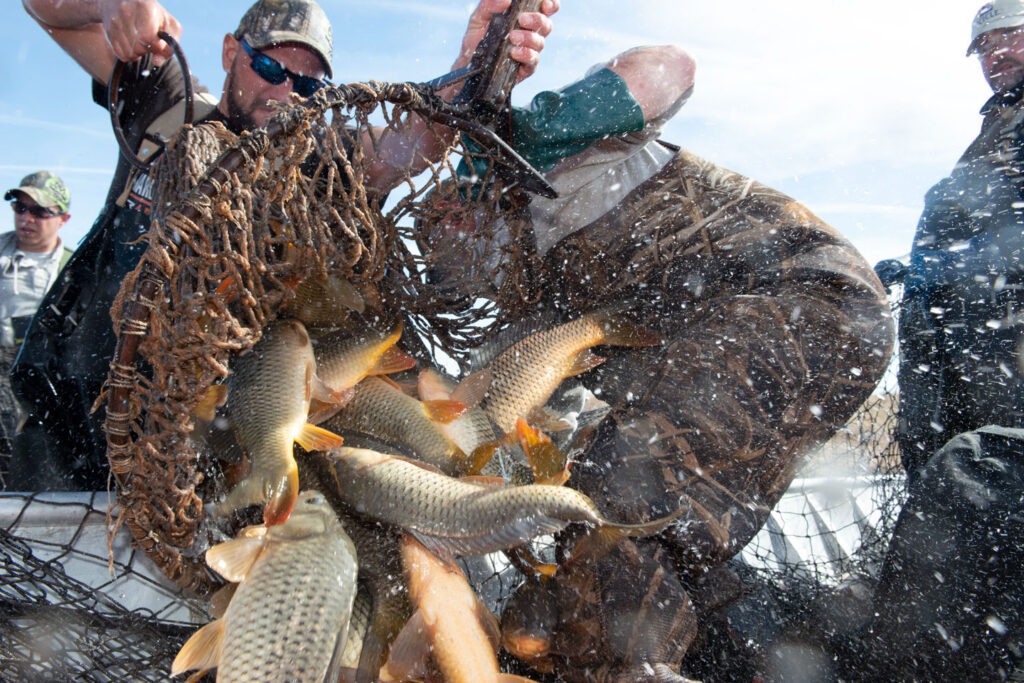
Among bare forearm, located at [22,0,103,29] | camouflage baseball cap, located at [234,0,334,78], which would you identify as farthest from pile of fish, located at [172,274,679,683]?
bare forearm, located at [22,0,103,29]

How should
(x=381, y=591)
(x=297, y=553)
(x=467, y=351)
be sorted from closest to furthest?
(x=297, y=553), (x=381, y=591), (x=467, y=351)

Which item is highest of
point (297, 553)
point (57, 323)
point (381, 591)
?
point (57, 323)

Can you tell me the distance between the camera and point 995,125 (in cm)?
355

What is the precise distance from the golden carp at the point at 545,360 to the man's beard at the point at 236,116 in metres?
1.96

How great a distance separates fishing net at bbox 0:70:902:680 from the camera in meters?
1.62

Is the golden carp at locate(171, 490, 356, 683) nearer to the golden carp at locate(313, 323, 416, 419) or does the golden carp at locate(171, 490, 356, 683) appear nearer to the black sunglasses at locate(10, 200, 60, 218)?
the golden carp at locate(313, 323, 416, 419)

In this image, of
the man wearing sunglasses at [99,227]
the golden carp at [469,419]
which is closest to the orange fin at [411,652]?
the golden carp at [469,419]

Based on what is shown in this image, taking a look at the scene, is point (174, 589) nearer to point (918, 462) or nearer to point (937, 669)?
point (937, 669)

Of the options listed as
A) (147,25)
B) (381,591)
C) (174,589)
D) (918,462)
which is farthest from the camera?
(918,462)

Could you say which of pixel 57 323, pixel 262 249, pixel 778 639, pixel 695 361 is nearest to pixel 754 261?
pixel 695 361

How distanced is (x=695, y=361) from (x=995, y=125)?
301 centimetres

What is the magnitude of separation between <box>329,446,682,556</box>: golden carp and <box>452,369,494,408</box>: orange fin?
18.8 inches

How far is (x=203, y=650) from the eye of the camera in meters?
1.57

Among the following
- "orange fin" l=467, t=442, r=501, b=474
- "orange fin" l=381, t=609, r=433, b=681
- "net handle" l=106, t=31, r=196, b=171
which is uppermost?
"net handle" l=106, t=31, r=196, b=171
